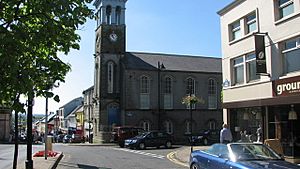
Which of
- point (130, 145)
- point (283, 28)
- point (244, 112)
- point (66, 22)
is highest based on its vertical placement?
point (283, 28)

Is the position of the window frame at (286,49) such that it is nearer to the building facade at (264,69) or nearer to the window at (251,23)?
the building facade at (264,69)

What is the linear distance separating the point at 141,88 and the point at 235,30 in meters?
31.0

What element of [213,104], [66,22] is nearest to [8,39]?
[66,22]

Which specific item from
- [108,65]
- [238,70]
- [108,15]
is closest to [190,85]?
[108,65]

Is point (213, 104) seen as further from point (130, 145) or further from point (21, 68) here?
point (21, 68)

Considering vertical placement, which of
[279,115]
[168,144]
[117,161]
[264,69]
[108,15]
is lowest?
[168,144]

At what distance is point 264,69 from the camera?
798 inches

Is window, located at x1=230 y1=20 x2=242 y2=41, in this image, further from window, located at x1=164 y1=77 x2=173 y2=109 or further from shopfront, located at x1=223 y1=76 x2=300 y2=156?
window, located at x1=164 y1=77 x2=173 y2=109

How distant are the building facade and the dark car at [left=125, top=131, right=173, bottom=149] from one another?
12.4 meters

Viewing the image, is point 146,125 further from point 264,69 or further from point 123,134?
point 264,69

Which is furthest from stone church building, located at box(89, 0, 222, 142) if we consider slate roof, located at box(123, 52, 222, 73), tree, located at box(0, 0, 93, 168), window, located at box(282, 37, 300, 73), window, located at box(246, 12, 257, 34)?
tree, located at box(0, 0, 93, 168)

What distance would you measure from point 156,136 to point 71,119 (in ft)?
198

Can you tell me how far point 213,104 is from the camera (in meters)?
58.7

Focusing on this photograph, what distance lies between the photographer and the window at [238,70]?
76.7ft
